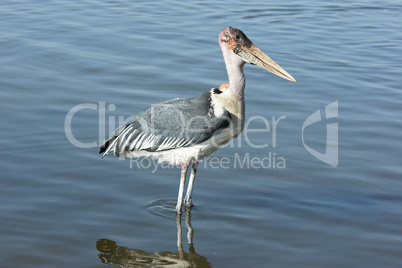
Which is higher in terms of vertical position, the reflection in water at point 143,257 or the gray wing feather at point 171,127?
the gray wing feather at point 171,127

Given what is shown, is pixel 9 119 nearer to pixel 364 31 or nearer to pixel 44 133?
pixel 44 133

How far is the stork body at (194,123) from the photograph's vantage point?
6484mm

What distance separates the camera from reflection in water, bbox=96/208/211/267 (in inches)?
228
